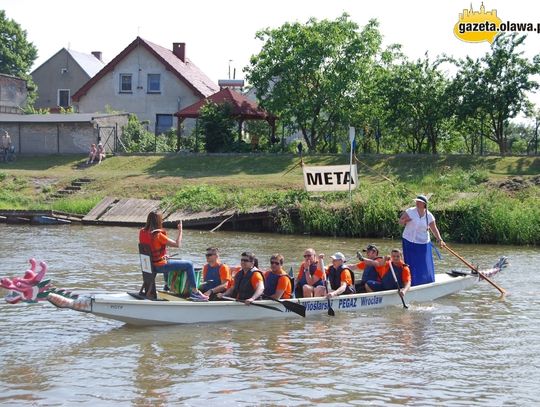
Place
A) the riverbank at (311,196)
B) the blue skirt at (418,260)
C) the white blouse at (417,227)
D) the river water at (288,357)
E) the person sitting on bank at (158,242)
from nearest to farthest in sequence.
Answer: the river water at (288,357)
the person sitting on bank at (158,242)
the white blouse at (417,227)
the blue skirt at (418,260)
the riverbank at (311,196)

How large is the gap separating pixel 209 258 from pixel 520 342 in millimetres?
5175

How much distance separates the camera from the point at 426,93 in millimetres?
36688

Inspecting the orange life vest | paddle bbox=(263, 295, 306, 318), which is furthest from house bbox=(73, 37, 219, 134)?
the orange life vest

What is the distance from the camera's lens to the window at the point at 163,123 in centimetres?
5041

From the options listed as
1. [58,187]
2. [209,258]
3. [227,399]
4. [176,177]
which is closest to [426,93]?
[176,177]

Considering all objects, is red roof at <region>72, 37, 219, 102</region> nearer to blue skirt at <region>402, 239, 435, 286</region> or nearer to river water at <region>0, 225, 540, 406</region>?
river water at <region>0, 225, 540, 406</region>

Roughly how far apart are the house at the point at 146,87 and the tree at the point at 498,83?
17.9 metres

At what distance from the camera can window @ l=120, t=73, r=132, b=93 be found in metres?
50.4

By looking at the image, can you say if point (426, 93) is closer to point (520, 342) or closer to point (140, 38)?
point (140, 38)

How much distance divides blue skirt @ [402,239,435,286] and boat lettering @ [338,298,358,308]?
169 cm

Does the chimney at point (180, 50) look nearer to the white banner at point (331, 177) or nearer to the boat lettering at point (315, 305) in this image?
the white banner at point (331, 177)

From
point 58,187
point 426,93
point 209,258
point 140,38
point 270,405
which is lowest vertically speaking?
point 270,405

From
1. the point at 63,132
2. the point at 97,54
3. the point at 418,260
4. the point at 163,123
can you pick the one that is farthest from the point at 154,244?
the point at 97,54

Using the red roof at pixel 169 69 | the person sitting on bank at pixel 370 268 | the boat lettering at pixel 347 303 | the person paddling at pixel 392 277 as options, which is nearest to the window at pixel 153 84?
the red roof at pixel 169 69
